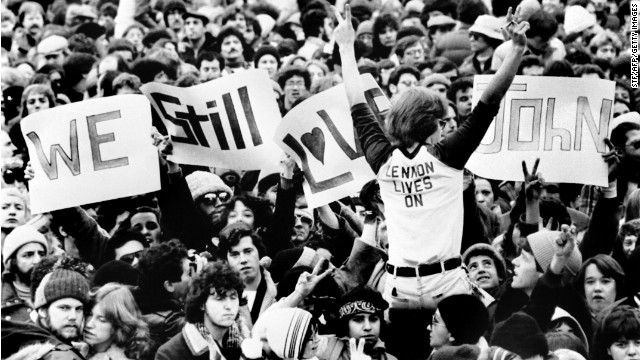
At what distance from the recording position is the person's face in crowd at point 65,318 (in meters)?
9.29

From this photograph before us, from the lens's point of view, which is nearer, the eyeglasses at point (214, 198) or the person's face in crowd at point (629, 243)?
the person's face in crowd at point (629, 243)

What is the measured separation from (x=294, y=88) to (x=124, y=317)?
13.1 ft

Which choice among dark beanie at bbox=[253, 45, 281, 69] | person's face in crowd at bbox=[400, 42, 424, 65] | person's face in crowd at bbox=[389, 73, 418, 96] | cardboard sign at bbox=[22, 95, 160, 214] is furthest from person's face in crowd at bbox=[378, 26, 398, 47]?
cardboard sign at bbox=[22, 95, 160, 214]

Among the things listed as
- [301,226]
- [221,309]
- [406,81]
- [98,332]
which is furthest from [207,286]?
[406,81]

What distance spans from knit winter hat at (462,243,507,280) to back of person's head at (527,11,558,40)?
3550 mm

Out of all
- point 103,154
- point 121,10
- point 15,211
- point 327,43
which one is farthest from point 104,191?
point 121,10

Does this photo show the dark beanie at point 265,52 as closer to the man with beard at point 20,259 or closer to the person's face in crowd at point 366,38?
the person's face in crowd at point 366,38

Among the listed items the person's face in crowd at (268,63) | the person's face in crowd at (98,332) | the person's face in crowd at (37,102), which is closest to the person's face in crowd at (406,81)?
the person's face in crowd at (268,63)

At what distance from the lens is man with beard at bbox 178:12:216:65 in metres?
14.8

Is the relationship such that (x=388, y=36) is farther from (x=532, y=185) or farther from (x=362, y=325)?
(x=362, y=325)

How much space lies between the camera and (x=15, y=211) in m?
11.2

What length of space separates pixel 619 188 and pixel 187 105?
9.99 feet

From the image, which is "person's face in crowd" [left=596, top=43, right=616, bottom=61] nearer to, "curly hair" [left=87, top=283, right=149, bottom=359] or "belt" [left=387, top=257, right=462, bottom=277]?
"belt" [left=387, top=257, right=462, bottom=277]

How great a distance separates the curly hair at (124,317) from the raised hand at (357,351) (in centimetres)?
127
